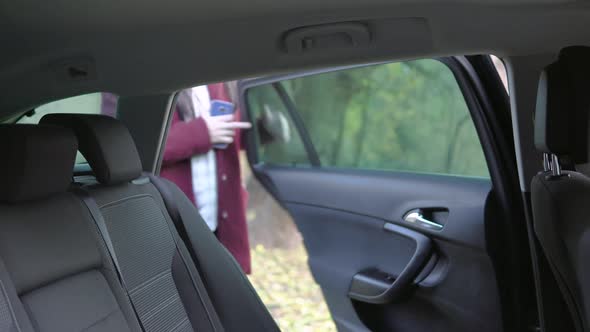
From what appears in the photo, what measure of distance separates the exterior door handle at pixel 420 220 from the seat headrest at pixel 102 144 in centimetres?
101

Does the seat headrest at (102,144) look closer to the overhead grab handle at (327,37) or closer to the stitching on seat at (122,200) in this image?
the stitching on seat at (122,200)

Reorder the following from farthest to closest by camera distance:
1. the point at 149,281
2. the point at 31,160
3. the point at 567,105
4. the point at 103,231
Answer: the point at 149,281 → the point at 103,231 → the point at 567,105 → the point at 31,160

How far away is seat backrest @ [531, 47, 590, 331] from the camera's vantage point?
153cm

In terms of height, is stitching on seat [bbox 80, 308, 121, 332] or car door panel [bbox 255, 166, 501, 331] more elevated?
stitching on seat [bbox 80, 308, 121, 332]

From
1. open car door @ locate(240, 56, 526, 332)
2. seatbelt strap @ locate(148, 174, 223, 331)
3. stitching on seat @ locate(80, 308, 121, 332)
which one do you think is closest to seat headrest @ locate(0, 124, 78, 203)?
stitching on seat @ locate(80, 308, 121, 332)

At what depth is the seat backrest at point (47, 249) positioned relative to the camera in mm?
1394

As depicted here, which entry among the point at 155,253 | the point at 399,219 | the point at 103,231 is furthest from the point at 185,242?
the point at 399,219

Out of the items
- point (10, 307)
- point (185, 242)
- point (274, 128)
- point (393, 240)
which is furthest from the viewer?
point (274, 128)

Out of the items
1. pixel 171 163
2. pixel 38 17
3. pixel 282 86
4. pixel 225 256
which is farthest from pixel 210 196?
pixel 38 17

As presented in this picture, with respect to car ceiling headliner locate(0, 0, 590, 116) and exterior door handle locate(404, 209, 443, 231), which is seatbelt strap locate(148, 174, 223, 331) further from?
exterior door handle locate(404, 209, 443, 231)

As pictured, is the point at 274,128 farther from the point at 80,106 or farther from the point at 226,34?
the point at 226,34

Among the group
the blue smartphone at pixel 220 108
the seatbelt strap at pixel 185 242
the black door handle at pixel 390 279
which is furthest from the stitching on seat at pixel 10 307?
the blue smartphone at pixel 220 108

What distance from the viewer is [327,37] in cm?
160

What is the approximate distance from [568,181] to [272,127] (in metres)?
1.69
